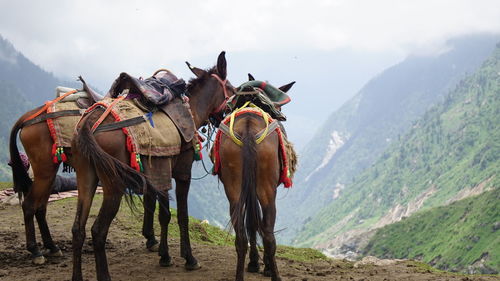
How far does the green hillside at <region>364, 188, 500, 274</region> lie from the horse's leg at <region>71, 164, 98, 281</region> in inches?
3450

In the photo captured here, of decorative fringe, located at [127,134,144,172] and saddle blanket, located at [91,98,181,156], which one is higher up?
saddle blanket, located at [91,98,181,156]

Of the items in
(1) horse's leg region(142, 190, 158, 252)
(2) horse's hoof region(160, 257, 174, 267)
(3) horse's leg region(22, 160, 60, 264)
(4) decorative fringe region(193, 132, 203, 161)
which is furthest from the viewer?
(1) horse's leg region(142, 190, 158, 252)

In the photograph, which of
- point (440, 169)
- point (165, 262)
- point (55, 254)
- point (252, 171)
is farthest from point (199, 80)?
point (440, 169)

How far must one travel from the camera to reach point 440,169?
170m

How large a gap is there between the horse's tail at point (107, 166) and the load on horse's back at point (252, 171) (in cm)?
132

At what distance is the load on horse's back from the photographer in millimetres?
7262

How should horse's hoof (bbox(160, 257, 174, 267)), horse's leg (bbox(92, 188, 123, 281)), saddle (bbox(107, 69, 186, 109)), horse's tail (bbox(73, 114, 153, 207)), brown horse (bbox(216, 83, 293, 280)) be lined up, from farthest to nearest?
horse's hoof (bbox(160, 257, 174, 267)), saddle (bbox(107, 69, 186, 109)), brown horse (bbox(216, 83, 293, 280)), horse's leg (bbox(92, 188, 123, 281)), horse's tail (bbox(73, 114, 153, 207))

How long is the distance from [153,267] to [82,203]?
2.13m

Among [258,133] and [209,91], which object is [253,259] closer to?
[258,133]

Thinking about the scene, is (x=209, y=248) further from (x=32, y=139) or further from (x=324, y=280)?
(x=32, y=139)

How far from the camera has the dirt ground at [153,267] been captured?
812 cm

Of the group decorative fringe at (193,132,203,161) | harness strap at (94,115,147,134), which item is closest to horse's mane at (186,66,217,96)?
decorative fringe at (193,132,203,161)

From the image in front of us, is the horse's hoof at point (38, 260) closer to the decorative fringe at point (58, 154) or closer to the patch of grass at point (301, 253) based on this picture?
the decorative fringe at point (58, 154)

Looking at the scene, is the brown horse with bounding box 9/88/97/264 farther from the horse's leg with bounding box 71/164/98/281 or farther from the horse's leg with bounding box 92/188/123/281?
the horse's leg with bounding box 92/188/123/281
